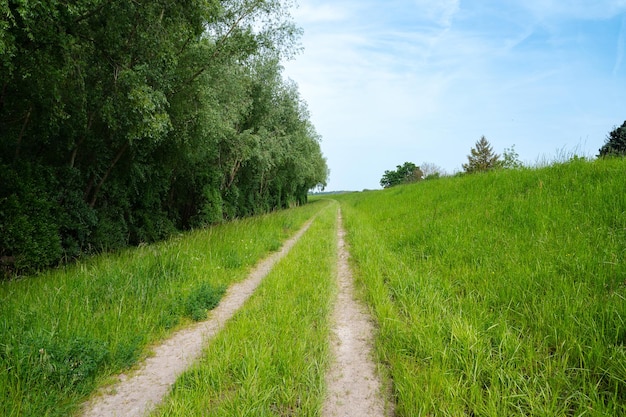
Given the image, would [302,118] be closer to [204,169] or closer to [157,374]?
[204,169]

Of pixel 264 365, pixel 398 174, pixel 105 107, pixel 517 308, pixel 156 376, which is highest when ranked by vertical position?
pixel 398 174

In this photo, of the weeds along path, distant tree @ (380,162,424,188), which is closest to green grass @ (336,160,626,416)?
the weeds along path

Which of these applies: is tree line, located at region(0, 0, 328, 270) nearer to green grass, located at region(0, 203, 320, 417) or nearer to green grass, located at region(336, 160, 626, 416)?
green grass, located at region(0, 203, 320, 417)

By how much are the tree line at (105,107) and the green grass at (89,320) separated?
3063mm

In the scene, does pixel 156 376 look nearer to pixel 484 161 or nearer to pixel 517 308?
pixel 517 308

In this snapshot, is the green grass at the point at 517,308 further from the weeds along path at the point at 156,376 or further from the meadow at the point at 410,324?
the weeds along path at the point at 156,376

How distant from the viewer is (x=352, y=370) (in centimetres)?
278

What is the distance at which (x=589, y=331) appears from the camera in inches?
102

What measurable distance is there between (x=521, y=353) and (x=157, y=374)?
3.52 metres

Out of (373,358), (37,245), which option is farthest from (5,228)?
(373,358)

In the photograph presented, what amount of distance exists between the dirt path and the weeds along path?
1509 mm

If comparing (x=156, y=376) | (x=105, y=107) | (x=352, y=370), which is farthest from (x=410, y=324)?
(x=105, y=107)

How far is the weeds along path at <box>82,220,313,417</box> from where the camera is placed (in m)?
2.41

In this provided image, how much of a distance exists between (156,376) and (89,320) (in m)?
1.43
